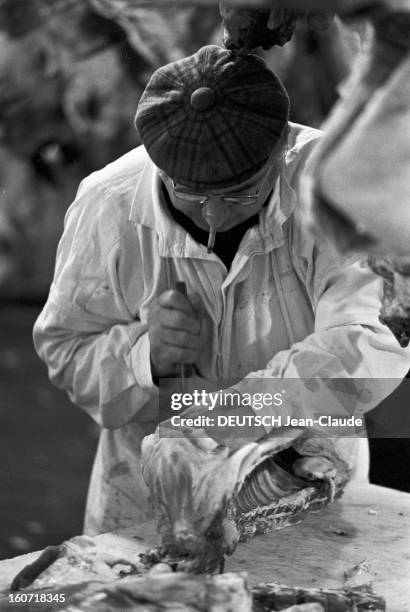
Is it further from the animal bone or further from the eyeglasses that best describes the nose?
the animal bone

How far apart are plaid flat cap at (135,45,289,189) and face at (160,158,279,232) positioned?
19 mm

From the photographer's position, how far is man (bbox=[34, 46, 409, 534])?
3.14ft

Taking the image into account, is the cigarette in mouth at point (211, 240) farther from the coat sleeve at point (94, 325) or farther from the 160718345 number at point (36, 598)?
the 160718345 number at point (36, 598)

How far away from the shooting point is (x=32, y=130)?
46.9 inches

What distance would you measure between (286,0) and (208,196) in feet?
1.12

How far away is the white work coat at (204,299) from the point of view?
102 centimetres

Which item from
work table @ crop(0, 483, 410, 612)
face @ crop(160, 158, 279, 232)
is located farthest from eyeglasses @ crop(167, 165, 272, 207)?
work table @ crop(0, 483, 410, 612)

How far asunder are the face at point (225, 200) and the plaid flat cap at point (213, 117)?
0.06 feet

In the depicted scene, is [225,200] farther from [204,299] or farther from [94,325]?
[94,325]

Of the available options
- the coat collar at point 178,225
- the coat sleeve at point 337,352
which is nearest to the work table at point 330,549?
the coat sleeve at point 337,352

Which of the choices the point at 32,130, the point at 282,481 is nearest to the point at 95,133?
the point at 32,130

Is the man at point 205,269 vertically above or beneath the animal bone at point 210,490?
above

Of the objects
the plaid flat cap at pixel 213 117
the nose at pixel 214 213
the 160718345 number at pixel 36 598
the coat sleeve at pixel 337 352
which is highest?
the plaid flat cap at pixel 213 117

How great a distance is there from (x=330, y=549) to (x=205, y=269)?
0.33 m
